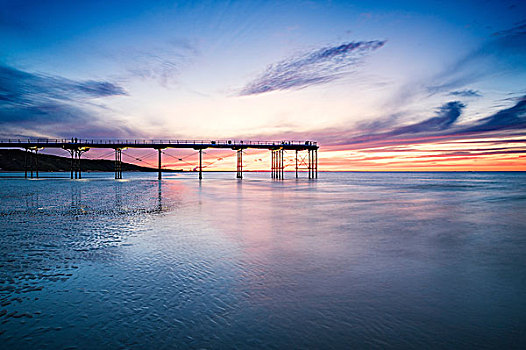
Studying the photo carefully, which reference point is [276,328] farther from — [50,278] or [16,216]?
[16,216]

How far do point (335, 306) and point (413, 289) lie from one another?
2009mm

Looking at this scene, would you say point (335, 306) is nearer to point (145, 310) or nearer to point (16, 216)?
point (145, 310)

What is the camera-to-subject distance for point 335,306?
5.21m

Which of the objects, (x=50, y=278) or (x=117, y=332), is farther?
(x=50, y=278)

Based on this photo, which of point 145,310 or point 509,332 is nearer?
point 509,332

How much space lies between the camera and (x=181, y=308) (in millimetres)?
5012

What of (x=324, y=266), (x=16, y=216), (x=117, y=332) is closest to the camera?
(x=117, y=332)

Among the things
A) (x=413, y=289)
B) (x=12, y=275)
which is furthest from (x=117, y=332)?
(x=413, y=289)

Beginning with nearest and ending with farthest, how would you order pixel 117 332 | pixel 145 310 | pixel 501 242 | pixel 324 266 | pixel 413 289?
pixel 117 332 → pixel 145 310 → pixel 413 289 → pixel 324 266 → pixel 501 242

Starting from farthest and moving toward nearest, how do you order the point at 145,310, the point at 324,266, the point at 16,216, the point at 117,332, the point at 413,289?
1. the point at 16,216
2. the point at 324,266
3. the point at 413,289
4. the point at 145,310
5. the point at 117,332

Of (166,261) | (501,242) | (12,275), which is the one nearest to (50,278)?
(12,275)

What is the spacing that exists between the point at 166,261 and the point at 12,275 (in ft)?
10.6

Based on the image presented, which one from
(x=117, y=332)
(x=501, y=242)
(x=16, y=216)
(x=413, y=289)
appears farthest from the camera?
(x=16, y=216)

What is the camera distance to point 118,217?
576 inches
